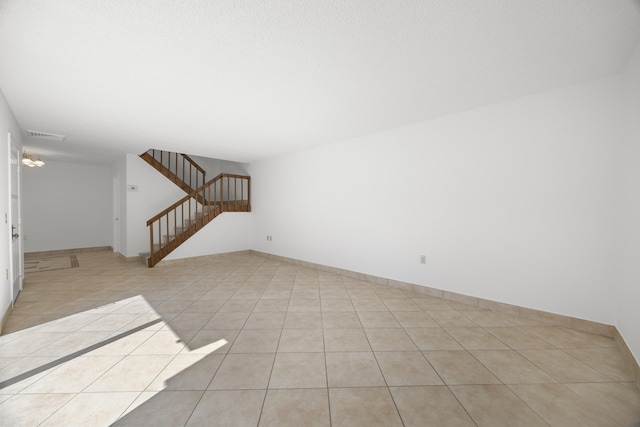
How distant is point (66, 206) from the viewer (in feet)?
24.0

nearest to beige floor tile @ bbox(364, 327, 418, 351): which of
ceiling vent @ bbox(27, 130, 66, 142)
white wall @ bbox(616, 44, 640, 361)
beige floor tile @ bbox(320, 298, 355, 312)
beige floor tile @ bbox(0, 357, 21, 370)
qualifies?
beige floor tile @ bbox(320, 298, 355, 312)

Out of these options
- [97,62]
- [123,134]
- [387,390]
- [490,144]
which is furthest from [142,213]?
[490,144]

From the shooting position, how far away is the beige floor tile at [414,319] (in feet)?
9.20

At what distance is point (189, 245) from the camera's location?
246 inches

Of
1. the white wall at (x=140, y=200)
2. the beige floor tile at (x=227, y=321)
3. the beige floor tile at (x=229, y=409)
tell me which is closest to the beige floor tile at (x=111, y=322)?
the beige floor tile at (x=227, y=321)

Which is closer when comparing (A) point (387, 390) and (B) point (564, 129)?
(A) point (387, 390)

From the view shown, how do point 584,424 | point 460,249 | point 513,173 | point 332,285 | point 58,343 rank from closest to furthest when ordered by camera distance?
point 584,424
point 58,343
point 513,173
point 460,249
point 332,285

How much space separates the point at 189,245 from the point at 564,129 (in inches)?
286

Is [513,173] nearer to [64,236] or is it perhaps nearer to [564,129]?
[564,129]

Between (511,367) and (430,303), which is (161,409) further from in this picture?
(430,303)

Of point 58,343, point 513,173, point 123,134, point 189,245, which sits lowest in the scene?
point 58,343

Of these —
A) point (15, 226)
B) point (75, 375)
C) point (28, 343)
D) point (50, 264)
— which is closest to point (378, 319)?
point (75, 375)

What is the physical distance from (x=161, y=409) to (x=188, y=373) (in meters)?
0.36

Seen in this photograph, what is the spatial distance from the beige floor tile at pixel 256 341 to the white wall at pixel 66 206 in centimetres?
812
